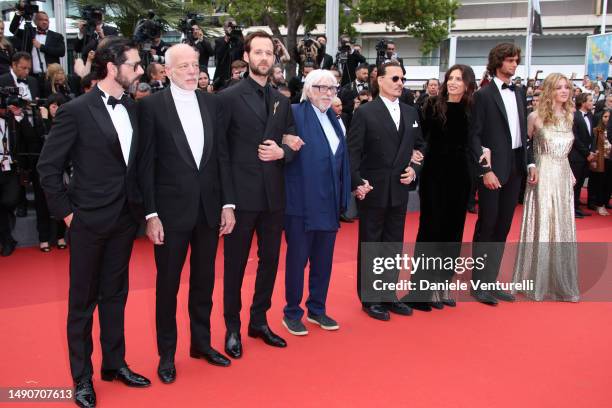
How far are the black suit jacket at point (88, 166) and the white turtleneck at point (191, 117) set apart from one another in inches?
12.0

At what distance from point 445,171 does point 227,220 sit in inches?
74.8

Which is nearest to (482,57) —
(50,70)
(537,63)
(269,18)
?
(537,63)

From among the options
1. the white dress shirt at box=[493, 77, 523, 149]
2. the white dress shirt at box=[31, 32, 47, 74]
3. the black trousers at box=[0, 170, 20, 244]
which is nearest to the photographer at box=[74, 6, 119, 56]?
the white dress shirt at box=[31, 32, 47, 74]

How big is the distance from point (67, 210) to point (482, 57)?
105 ft

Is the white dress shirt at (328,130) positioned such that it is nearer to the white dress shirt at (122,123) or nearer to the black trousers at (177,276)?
the black trousers at (177,276)

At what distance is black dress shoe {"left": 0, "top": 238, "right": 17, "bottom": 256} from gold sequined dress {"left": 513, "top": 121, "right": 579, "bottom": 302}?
16.3 feet

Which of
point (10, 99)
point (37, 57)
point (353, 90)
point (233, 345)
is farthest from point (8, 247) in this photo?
point (353, 90)

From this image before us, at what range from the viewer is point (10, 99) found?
603 centimetres

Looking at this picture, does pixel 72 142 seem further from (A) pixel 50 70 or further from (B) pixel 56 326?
(A) pixel 50 70

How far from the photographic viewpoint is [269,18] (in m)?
23.8

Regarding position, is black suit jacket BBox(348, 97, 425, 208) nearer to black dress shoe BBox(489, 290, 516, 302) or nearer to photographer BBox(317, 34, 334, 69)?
black dress shoe BBox(489, 290, 516, 302)

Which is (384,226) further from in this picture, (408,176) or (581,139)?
(581,139)

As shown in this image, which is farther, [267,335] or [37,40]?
[37,40]

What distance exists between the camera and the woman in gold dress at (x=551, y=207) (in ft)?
16.3
